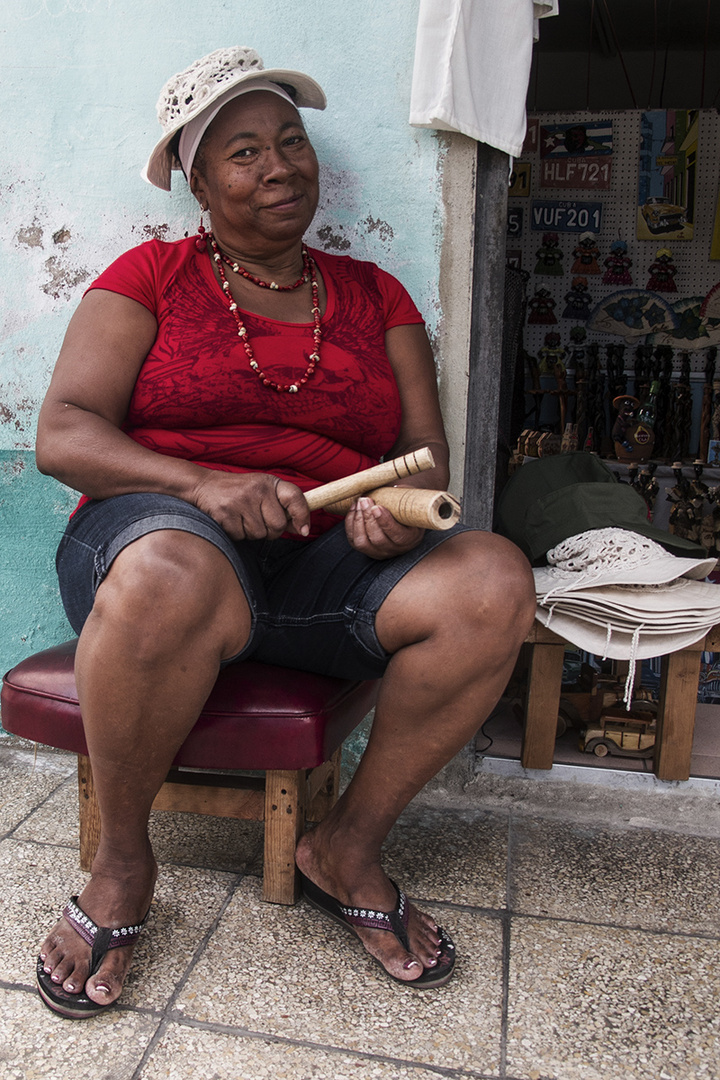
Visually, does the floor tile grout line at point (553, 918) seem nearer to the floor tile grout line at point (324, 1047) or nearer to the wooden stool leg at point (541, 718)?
the floor tile grout line at point (324, 1047)

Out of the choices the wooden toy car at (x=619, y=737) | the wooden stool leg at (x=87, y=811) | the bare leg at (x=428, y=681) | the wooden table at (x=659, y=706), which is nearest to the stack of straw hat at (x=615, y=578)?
→ the wooden table at (x=659, y=706)

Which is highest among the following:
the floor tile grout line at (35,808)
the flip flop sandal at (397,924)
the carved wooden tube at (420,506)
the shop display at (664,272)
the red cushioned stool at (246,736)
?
the shop display at (664,272)

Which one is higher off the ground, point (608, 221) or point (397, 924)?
point (608, 221)

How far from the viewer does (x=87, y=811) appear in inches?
73.7

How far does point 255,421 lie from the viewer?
6.05ft

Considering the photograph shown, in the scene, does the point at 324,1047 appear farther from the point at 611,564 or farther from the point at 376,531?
the point at 611,564

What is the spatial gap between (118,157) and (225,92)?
603mm

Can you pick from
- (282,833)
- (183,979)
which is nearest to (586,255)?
(282,833)

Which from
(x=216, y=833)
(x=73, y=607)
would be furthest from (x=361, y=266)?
(x=216, y=833)

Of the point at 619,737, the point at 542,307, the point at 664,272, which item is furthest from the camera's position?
the point at 542,307

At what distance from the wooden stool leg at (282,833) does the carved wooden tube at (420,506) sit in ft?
2.02

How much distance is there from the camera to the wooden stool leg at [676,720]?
2.34m

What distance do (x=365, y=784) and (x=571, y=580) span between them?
2.97ft

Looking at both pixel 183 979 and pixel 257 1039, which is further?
pixel 183 979
